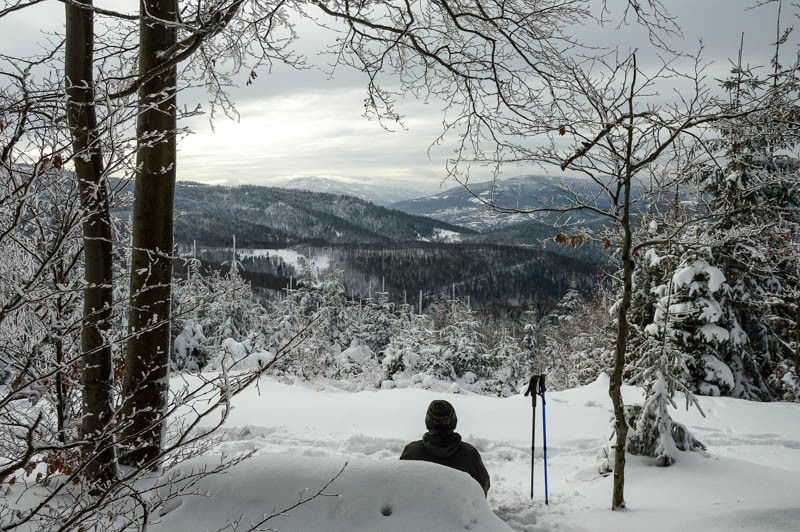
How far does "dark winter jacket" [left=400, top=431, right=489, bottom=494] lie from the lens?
13.1 ft

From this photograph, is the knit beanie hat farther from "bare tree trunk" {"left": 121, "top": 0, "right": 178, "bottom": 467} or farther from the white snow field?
"bare tree trunk" {"left": 121, "top": 0, "right": 178, "bottom": 467}

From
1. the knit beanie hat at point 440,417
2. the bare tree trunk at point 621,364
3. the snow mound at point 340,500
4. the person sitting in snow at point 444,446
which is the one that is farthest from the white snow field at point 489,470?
the knit beanie hat at point 440,417

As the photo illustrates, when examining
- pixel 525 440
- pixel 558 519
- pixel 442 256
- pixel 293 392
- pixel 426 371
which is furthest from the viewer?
pixel 442 256

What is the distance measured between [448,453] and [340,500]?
142cm

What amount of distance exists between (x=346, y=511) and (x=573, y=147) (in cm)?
345

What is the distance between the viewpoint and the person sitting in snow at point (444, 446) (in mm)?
4016

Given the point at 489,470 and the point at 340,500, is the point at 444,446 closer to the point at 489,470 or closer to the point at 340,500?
the point at 340,500

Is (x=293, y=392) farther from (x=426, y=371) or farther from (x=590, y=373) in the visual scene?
(x=590, y=373)

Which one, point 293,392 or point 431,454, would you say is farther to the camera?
point 293,392

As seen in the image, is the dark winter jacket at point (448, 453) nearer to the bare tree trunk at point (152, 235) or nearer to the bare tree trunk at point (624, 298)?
the bare tree trunk at point (624, 298)

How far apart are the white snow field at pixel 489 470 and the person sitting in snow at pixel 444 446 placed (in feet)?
1.53

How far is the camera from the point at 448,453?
4.01 meters

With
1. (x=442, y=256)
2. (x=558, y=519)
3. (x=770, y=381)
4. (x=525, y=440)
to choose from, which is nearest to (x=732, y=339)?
(x=770, y=381)

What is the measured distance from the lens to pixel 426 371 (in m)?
20.6
